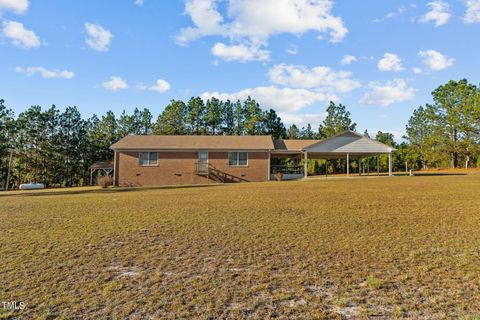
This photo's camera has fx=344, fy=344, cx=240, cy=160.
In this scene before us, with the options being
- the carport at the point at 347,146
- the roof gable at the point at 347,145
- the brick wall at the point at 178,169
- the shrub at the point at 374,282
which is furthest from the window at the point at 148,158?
the shrub at the point at 374,282

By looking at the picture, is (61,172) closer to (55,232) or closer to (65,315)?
(55,232)

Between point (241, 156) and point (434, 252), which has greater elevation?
point (241, 156)

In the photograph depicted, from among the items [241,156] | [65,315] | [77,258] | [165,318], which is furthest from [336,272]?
[241,156]

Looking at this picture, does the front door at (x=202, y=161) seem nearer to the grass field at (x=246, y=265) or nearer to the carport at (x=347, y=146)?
the carport at (x=347, y=146)

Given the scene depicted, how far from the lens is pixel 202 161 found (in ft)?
88.7

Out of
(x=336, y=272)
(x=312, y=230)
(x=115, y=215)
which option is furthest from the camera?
(x=115, y=215)

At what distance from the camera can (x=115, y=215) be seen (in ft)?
31.5

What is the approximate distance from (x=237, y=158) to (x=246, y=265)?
2222cm

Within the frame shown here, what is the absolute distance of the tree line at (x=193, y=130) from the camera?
38.8m

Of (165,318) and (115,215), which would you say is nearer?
(165,318)

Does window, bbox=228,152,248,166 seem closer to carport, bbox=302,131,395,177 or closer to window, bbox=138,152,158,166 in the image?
carport, bbox=302,131,395,177

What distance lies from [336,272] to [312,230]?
2.60 meters

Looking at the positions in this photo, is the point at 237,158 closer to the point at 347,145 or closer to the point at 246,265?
the point at 347,145

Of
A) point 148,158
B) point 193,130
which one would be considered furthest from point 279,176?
point 193,130
